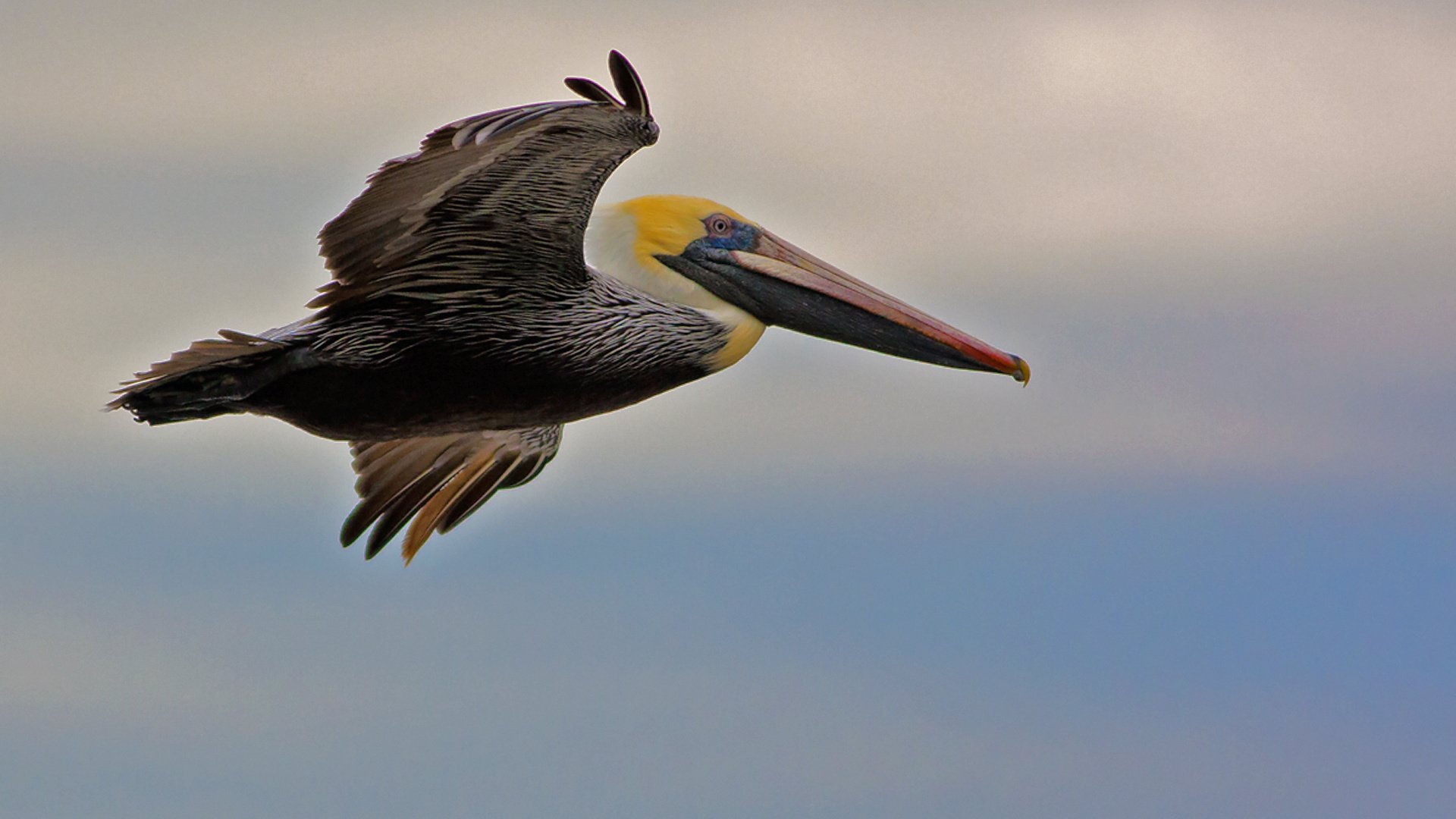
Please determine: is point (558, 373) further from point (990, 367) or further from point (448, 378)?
point (990, 367)

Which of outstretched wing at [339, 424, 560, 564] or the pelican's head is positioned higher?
the pelican's head

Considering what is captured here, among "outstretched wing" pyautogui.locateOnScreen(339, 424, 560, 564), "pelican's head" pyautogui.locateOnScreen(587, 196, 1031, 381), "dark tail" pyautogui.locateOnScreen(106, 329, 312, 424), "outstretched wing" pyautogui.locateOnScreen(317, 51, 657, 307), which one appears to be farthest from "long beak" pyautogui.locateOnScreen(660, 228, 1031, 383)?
"dark tail" pyautogui.locateOnScreen(106, 329, 312, 424)

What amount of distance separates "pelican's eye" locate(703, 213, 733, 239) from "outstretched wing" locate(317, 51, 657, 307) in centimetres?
Result: 118

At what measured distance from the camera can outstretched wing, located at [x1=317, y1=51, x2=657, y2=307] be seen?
34.6ft

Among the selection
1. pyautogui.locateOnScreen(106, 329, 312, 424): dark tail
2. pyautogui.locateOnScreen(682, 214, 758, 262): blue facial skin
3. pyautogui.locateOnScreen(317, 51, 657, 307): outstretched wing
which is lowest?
pyautogui.locateOnScreen(106, 329, 312, 424): dark tail

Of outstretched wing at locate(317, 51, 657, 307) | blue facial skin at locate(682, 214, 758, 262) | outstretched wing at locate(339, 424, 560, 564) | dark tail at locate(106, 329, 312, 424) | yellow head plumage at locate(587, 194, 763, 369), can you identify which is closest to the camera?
outstretched wing at locate(317, 51, 657, 307)

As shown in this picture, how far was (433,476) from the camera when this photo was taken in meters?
13.2

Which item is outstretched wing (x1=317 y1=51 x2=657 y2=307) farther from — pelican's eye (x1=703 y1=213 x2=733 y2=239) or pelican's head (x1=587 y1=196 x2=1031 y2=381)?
pelican's eye (x1=703 y1=213 x2=733 y2=239)

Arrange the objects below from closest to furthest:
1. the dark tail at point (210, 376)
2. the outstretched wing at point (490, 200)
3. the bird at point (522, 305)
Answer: the outstretched wing at point (490, 200) → the bird at point (522, 305) → the dark tail at point (210, 376)

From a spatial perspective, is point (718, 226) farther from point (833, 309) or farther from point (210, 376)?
point (210, 376)

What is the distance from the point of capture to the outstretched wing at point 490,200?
34.6ft

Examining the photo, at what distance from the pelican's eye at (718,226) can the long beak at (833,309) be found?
4.6 inches

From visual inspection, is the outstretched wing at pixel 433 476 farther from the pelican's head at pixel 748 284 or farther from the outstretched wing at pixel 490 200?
the outstretched wing at pixel 490 200

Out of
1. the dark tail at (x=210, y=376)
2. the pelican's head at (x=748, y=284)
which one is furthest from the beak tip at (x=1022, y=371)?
the dark tail at (x=210, y=376)
